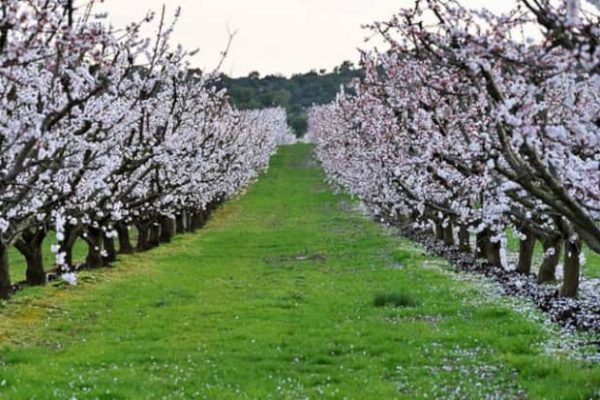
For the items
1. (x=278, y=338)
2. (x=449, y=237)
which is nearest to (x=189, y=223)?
(x=449, y=237)

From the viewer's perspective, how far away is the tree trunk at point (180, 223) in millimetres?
45062

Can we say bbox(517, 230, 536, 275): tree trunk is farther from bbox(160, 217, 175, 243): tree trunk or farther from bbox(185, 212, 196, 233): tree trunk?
bbox(185, 212, 196, 233): tree trunk

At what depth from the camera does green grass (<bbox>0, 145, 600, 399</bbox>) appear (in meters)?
11.5

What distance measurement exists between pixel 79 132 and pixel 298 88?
18167 cm

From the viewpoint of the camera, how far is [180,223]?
4603 cm

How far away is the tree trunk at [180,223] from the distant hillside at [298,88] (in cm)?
11593

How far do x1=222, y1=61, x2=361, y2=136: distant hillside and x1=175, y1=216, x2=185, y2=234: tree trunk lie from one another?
11593 cm

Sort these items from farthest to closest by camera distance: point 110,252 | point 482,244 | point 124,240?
point 124,240, point 110,252, point 482,244

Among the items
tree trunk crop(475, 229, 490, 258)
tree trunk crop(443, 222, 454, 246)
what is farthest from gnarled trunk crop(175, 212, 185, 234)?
tree trunk crop(475, 229, 490, 258)

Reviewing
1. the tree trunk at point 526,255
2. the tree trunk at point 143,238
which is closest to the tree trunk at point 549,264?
the tree trunk at point 526,255

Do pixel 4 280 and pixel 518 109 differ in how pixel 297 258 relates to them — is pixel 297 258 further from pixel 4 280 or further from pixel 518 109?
pixel 518 109

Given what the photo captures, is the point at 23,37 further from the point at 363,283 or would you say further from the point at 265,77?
the point at 265,77

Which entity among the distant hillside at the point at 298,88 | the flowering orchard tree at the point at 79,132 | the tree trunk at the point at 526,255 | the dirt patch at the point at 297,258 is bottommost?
the dirt patch at the point at 297,258

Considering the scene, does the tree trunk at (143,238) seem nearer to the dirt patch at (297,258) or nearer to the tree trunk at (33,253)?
the dirt patch at (297,258)
